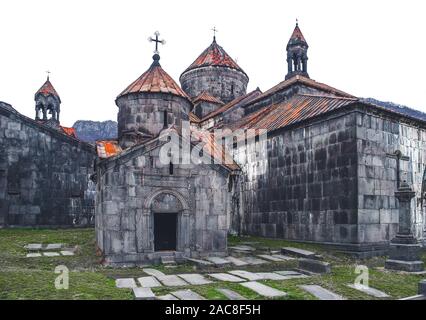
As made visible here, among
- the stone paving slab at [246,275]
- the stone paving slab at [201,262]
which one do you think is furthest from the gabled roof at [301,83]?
the stone paving slab at [246,275]

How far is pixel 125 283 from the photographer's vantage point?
8289 millimetres

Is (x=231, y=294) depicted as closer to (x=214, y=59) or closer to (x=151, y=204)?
(x=151, y=204)

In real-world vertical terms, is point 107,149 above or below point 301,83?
below

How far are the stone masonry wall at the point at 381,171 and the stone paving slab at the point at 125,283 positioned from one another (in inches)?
333

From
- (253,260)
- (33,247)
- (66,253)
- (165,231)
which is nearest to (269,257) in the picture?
(253,260)

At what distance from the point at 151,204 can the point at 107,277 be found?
3.04m

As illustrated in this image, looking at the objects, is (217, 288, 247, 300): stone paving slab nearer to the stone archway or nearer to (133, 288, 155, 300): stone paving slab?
(133, 288, 155, 300): stone paving slab

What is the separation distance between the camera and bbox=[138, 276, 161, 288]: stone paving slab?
26.8 feet

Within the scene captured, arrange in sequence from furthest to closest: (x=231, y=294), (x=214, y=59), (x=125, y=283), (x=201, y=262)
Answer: (x=214, y=59), (x=201, y=262), (x=125, y=283), (x=231, y=294)

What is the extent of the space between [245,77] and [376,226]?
64.2 ft

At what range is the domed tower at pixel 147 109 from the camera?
16125 mm

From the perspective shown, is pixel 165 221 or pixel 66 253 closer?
pixel 66 253
